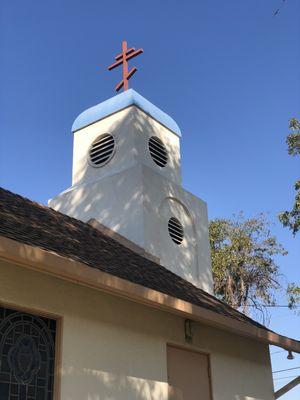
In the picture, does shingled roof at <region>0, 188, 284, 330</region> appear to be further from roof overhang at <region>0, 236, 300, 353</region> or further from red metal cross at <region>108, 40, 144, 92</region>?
red metal cross at <region>108, 40, 144, 92</region>

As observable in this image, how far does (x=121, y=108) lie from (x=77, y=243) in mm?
8932

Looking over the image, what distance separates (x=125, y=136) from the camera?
652 inches

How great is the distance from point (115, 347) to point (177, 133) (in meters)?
11.7

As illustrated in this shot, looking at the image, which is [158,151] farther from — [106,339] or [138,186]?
[106,339]

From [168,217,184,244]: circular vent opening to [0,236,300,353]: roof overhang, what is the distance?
278 inches

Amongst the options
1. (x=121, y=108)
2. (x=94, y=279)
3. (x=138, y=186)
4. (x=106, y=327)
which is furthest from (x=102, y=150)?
(x=94, y=279)

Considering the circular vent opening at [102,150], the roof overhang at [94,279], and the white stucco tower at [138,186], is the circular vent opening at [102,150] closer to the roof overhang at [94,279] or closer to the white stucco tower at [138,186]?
the white stucco tower at [138,186]

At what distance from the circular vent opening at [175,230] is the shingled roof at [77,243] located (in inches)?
180

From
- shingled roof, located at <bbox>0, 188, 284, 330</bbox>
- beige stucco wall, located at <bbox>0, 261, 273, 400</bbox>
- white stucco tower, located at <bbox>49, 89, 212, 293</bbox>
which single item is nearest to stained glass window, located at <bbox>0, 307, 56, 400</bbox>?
beige stucco wall, located at <bbox>0, 261, 273, 400</bbox>

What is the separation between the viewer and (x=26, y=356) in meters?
6.28

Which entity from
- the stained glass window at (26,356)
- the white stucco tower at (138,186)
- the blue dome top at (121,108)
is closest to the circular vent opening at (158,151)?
the white stucco tower at (138,186)

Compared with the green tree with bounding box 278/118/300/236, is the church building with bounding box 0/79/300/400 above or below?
below

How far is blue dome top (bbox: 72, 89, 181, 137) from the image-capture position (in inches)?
671

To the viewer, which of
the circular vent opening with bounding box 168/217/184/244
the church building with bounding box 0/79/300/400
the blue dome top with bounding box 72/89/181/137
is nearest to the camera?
the church building with bounding box 0/79/300/400
